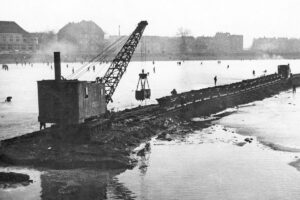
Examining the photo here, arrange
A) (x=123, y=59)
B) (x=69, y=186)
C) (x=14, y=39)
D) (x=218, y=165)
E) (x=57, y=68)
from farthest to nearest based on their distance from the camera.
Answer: (x=14, y=39) < (x=123, y=59) < (x=57, y=68) < (x=218, y=165) < (x=69, y=186)

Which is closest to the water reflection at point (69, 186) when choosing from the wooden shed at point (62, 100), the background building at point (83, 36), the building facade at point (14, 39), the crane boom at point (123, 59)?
the wooden shed at point (62, 100)

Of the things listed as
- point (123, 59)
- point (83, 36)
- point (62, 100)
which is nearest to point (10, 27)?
point (83, 36)

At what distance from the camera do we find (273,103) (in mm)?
49438

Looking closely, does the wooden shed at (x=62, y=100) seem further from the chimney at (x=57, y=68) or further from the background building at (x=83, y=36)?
the background building at (x=83, y=36)

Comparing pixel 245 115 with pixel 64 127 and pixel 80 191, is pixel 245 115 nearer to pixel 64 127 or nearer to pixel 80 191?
pixel 64 127

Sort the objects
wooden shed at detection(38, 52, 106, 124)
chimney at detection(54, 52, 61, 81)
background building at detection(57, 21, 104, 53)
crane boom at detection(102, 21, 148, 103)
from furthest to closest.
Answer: background building at detection(57, 21, 104, 53), crane boom at detection(102, 21, 148, 103), chimney at detection(54, 52, 61, 81), wooden shed at detection(38, 52, 106, 124)

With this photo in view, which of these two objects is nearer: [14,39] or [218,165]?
[218,165]

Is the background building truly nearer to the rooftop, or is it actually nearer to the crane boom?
the rooftop

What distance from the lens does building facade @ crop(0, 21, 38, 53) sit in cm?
17525

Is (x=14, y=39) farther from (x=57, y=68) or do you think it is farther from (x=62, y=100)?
(x=62, y=100)

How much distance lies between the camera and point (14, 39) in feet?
586

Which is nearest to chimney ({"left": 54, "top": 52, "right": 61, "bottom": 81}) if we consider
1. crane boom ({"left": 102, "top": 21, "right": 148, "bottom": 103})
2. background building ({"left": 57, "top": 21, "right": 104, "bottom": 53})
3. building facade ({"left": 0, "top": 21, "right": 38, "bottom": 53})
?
crane boom ({"left": 102, "top": 21, "right": 148, "bottom": 103})

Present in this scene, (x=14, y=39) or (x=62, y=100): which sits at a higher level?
(x=14, y=39)

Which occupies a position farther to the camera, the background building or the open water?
the background building
